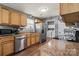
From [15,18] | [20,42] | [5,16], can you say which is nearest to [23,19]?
[15,18]

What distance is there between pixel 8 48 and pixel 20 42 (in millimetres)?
666

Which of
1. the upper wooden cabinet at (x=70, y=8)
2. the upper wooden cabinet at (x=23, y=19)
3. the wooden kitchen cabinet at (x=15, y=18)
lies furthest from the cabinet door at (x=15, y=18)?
the upper wooden cabinet at (x=70, y=8)

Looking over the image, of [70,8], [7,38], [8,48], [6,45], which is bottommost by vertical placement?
[8,48]

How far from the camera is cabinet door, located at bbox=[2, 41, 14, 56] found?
278 cm

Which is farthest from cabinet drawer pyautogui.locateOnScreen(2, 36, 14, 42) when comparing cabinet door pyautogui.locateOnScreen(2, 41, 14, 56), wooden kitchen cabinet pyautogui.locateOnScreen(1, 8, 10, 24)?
wooden kitchen cabinet pyautogui.locateOnScreen(1, 8, 10, 24)

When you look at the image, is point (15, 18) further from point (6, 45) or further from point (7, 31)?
point (6, 45)

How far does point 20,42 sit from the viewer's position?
3557mm

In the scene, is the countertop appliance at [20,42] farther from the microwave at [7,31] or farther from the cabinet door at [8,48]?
the microwave at [7,31]

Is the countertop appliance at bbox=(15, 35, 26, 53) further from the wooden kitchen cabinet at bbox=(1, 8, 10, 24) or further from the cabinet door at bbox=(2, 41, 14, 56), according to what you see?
the wooden kitchen cabinet at bbox=(1, 8, 10, 24)

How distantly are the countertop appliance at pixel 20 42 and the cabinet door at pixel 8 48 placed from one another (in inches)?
8.9

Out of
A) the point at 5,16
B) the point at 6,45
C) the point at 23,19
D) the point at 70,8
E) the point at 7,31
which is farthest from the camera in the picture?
the point at 23,19

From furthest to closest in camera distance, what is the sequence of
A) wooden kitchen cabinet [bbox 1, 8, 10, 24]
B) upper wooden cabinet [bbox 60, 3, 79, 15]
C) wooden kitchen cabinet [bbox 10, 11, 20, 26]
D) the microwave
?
wooden kitchen cabinet [bbox 10, 11, 20, 26], the microwave, wooden kitchen cabinet [bbox 1, 8, 10, 24], upper wooden cabinet [bbox 60, 3, 79, 15]

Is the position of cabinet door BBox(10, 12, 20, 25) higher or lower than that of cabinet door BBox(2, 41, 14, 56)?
higher

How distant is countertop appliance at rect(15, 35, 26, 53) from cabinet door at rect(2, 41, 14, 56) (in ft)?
0.74
